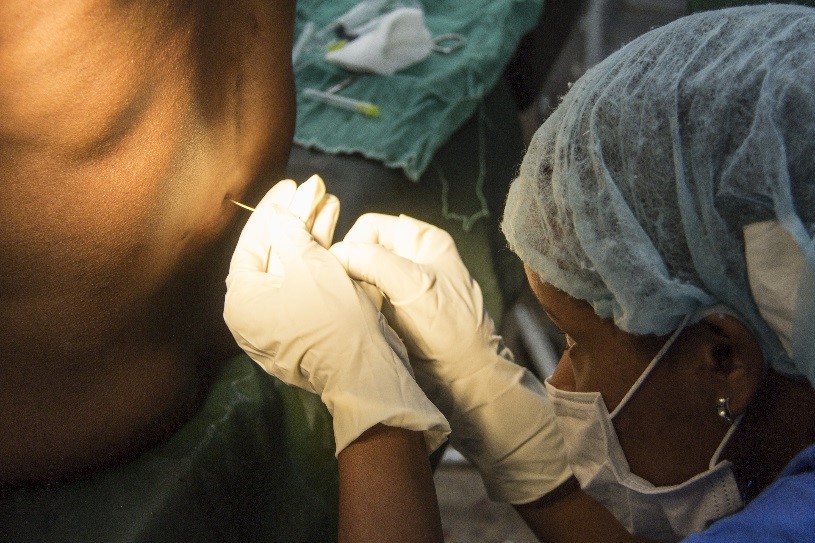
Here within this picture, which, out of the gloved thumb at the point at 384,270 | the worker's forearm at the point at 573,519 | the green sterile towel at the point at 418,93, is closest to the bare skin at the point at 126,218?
the gloved thumb at the point at 384,270

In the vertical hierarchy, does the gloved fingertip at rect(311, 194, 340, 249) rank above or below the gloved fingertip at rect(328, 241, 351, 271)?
above

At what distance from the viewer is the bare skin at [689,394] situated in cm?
94

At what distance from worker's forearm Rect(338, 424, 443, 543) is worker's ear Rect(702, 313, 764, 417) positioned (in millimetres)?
423

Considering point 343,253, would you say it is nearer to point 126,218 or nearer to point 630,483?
point 126,218

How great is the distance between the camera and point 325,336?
3.57 ft

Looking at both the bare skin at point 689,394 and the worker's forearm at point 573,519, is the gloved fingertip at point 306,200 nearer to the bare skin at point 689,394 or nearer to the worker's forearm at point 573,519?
the bare skin at point 689,394

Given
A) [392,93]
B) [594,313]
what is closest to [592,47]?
[392,93]

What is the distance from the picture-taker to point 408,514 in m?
1.02

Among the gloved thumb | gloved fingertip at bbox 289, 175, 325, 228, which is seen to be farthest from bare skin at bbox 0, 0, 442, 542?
the gloved thumb

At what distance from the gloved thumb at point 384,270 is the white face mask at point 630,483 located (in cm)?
27

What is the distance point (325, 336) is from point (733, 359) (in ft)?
1.81

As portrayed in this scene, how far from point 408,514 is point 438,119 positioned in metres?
1.11

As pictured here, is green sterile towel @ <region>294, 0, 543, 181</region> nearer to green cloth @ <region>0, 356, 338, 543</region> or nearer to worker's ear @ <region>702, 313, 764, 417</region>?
green cloth @ <region>0, 356, 338, 543</region>

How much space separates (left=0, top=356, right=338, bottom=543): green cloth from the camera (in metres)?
1.09
